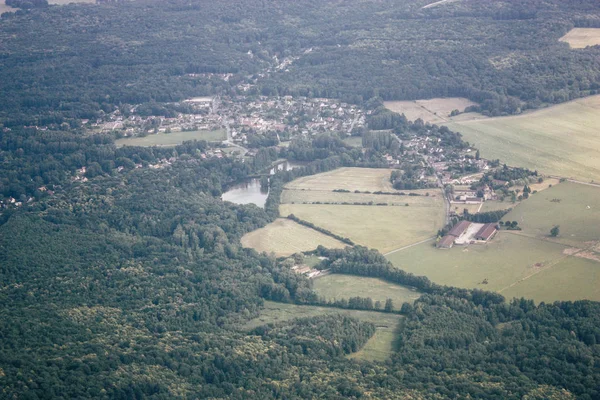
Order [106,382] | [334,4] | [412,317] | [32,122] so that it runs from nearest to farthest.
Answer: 1. [106,382]
2. [412,317]
3. [32,122]
4. [334,4]

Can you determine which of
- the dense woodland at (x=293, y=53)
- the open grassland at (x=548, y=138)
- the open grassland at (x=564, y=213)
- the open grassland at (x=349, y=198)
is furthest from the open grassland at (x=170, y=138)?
the open grassland at (x=564, y=213)

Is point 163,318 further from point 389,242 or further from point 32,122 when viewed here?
point 32,122

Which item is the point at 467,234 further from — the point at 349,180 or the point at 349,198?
the point at 349,180

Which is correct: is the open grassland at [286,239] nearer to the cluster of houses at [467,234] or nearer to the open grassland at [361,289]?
the open grassland at [361,289]

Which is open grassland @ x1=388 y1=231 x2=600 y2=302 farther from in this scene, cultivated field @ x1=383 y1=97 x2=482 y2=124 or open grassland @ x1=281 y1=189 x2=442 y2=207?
cultivated field @ x1=383 y1=97 x2=482 y2=124

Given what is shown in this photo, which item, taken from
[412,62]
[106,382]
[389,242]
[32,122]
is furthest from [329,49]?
[106,382]
